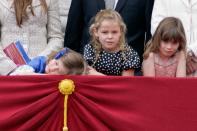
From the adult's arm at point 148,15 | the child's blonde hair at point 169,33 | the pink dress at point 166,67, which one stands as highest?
the adult's arm at point 148,15

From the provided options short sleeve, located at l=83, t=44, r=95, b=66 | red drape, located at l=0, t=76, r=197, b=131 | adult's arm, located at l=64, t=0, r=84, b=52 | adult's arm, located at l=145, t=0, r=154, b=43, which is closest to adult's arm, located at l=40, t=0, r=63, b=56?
adult's arm, located at l=64, t=0, r=84, b=52

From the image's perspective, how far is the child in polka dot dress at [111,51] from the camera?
3.56 metres

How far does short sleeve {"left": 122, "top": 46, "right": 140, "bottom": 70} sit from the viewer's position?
11.6ft

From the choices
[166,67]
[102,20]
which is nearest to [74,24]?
[102,20]

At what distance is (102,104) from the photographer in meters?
2.79

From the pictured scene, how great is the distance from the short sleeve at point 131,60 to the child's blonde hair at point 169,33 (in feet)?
0.30

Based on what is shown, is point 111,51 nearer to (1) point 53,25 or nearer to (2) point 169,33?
(2) point 169,33

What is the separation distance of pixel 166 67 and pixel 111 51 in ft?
1.31

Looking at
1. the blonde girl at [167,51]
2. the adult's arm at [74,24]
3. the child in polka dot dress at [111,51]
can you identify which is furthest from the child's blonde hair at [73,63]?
the adult's arm at [74,24]

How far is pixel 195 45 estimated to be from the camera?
3.64 metres

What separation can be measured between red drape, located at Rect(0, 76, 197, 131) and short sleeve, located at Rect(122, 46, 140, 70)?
2.46ft

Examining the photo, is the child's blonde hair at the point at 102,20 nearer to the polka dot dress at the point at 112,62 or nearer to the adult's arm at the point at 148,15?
the polka dot dress at the point at 112,62

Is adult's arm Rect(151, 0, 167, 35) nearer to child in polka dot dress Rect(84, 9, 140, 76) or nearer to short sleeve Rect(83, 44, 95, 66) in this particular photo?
child in polka dot dress Rect(84, 9, 140, 76)

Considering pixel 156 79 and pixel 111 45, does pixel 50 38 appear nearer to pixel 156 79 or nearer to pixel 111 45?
pixel 111 45
